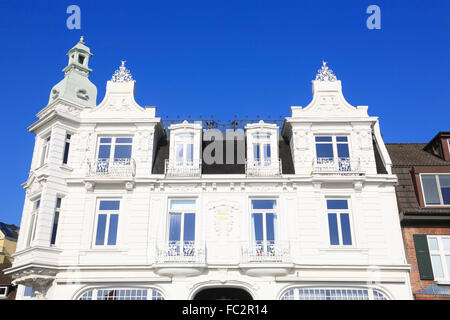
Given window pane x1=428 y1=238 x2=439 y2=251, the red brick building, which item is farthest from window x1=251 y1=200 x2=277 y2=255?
window pane x1=428 y1=238 x2=439 y2=251

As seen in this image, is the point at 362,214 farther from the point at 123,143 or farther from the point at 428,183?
the point at 123,143

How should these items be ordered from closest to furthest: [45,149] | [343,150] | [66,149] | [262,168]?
1. [262,168]
2. [66,149]
3. [343,150]
4. [45,149]

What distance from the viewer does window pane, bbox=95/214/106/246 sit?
2111 centimetres

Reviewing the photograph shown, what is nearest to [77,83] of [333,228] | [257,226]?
[257,226]

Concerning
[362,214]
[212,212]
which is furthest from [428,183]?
[212,212]

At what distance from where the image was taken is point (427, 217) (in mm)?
21078

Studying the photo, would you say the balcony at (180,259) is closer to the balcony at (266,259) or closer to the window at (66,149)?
the balcony at (266,259)

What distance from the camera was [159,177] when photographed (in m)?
22.0

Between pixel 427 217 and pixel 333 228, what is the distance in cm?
441

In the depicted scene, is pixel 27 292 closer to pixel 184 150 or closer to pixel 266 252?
pixel 184 150

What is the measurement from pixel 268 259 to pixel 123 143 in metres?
9.51

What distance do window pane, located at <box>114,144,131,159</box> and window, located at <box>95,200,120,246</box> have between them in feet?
7.98

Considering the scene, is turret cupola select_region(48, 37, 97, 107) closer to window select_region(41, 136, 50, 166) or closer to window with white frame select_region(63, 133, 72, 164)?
window with white frame select_region(63, 133, 72, 164)
